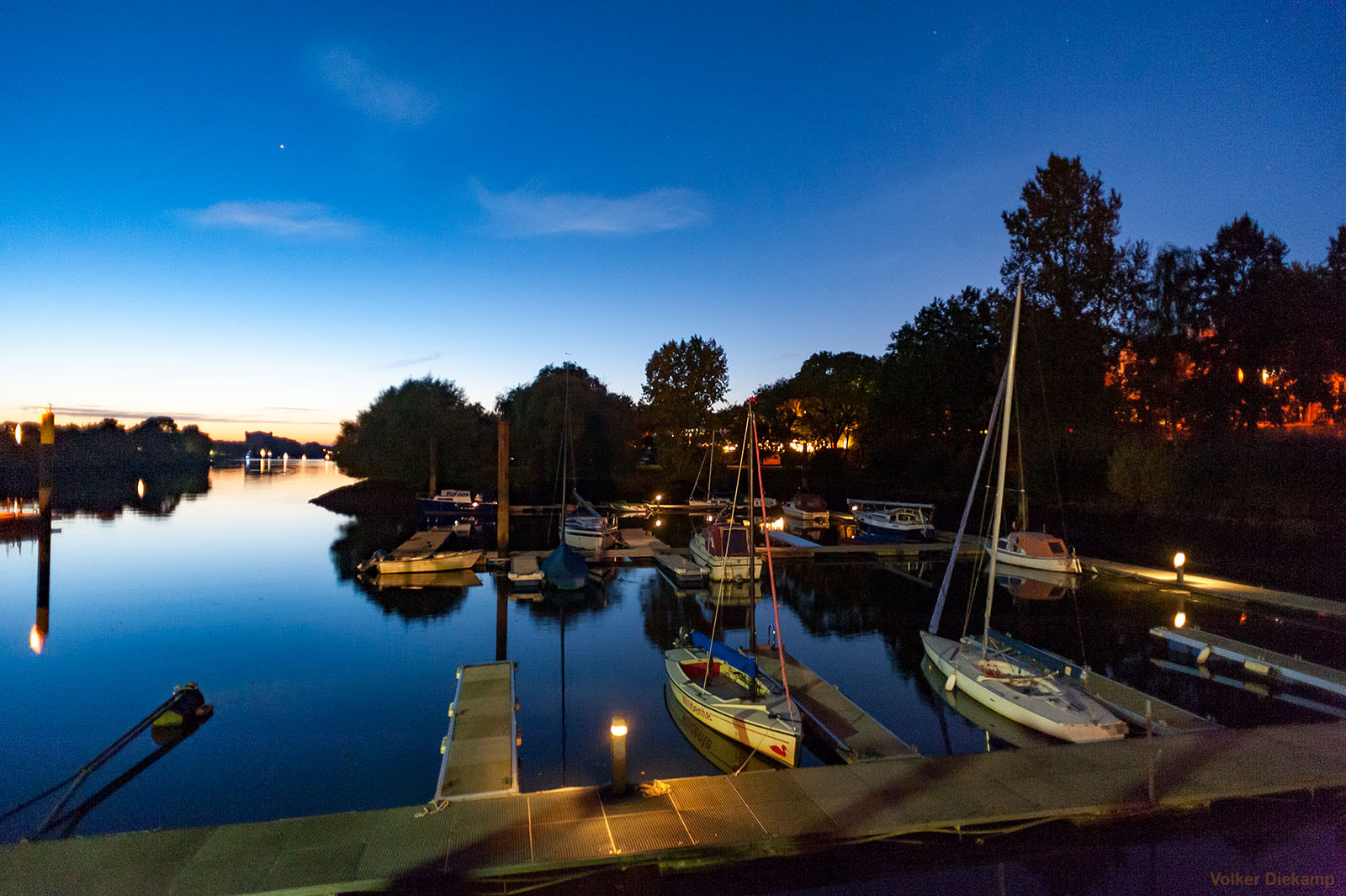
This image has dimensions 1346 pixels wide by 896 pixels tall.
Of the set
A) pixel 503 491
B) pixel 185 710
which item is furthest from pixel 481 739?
pixel 503 491

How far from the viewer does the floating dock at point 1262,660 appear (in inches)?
658

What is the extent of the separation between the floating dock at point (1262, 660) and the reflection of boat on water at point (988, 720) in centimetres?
776

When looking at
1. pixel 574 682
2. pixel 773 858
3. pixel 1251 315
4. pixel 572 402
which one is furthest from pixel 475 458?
pixel 773 858

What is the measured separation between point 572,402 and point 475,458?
44.8 feet

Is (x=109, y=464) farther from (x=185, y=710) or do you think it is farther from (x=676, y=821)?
(x=676, y=821)

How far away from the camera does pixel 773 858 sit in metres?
9.16

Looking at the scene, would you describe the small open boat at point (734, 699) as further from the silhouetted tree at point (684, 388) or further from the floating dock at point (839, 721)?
the silhouetted tree at point (684, 388)

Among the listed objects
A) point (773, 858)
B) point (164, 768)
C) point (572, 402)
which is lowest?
point (164, 768)

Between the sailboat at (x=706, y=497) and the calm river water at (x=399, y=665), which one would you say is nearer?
the calm river water at (x=399, y=665)

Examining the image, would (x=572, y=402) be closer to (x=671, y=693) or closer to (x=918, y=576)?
(x=918, y=576)

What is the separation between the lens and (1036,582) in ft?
101

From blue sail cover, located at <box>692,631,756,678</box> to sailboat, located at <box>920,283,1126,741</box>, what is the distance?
525cm

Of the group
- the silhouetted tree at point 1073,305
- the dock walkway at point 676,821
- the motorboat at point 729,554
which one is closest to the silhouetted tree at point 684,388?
the silhouetted tree at point 1073,305

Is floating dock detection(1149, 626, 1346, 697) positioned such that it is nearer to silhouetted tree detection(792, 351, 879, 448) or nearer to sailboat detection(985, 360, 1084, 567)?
sailboat detection(985, 360, 1084, 567)
